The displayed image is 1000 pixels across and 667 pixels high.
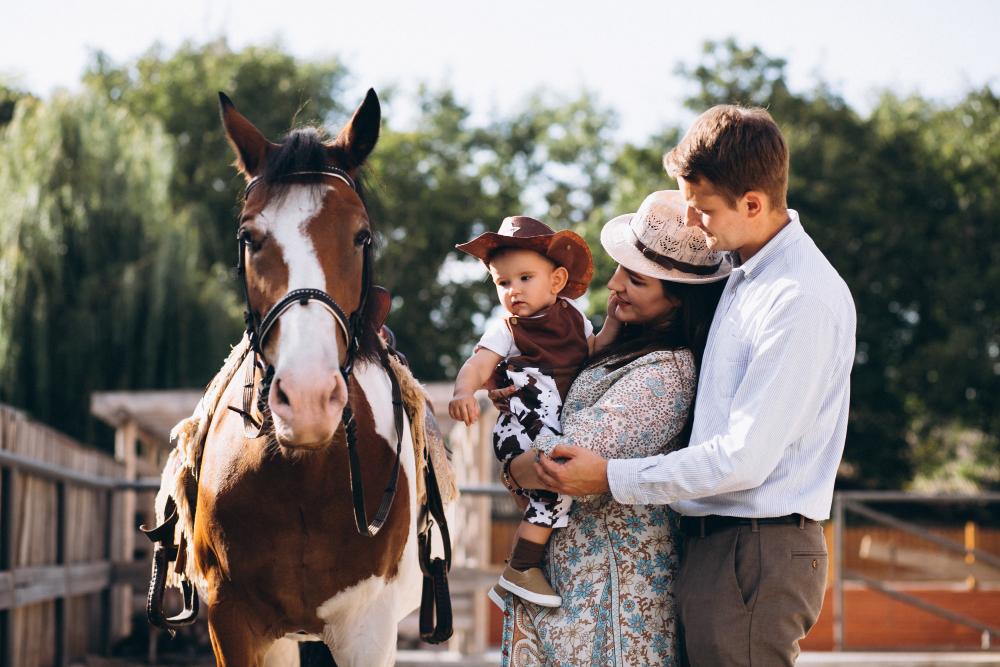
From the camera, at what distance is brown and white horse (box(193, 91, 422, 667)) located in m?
→ 1.98

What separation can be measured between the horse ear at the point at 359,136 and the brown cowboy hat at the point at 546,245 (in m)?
0.39

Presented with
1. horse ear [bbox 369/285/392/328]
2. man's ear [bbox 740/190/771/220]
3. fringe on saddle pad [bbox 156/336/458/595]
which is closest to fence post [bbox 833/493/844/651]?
fringe on saddle pad [bbox 156/336/458/595]

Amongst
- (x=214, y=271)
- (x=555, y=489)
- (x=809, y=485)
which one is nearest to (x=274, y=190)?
(x=555, y=489)

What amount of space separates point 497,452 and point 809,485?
77 cm

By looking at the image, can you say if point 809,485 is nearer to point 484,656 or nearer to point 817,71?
point 484,656

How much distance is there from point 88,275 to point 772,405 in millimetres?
11874

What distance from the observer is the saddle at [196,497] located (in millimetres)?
2670

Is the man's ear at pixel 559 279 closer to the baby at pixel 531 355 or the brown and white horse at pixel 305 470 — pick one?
the baby at pixel 531 355

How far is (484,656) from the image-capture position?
22.5 ft

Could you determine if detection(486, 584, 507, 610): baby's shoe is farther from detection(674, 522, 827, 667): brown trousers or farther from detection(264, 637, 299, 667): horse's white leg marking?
detection(264, 637, 299, 667): horse's white leg marking

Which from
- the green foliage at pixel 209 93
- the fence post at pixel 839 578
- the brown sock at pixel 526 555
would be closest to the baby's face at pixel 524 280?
the brown sock at pixel 526 555

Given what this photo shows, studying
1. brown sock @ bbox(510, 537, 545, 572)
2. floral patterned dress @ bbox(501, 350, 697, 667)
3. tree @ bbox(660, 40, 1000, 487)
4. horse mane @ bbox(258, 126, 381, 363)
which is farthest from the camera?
tree @ bbox(660, 40, 1000, 487)

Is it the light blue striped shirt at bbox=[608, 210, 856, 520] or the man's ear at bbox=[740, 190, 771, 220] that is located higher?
the man's ear at bbox=[740, 190, 771, 220]

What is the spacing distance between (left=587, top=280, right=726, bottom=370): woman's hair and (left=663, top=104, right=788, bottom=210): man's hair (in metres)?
0.34
